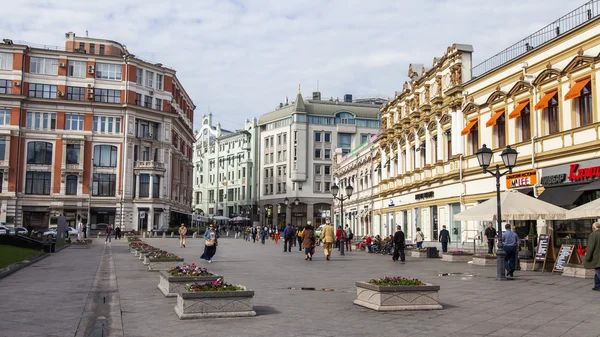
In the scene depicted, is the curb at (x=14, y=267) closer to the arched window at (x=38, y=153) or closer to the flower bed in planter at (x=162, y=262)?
the flower bed in planter at (x=162, y=262)

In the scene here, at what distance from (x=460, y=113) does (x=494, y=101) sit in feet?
12.7

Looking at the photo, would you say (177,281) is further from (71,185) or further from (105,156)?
(105,156)

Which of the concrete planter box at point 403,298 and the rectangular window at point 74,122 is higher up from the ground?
the rectangular window at point 74,122

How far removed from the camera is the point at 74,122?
7500 cm

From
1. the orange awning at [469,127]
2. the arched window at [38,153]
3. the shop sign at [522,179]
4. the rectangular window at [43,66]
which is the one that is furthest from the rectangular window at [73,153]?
the shop sign at [522,179]

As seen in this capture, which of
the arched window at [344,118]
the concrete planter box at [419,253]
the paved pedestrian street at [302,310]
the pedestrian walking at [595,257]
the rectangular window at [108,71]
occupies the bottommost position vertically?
the paved pedestrian street at [302,310]

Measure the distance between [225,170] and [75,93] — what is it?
5126 cm

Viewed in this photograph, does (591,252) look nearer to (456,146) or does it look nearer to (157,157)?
(456,146)

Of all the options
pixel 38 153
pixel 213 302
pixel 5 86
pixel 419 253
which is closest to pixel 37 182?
pixel 38 153

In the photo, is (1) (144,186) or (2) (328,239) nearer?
(2) (328,239)

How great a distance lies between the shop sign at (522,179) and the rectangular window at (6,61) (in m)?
64.7

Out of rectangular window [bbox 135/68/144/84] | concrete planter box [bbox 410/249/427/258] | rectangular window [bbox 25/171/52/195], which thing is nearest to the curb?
concrete planter box [bbox 410/249/427/258]

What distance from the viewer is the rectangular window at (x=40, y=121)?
7338cm

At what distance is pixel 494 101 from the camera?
2966 cm
